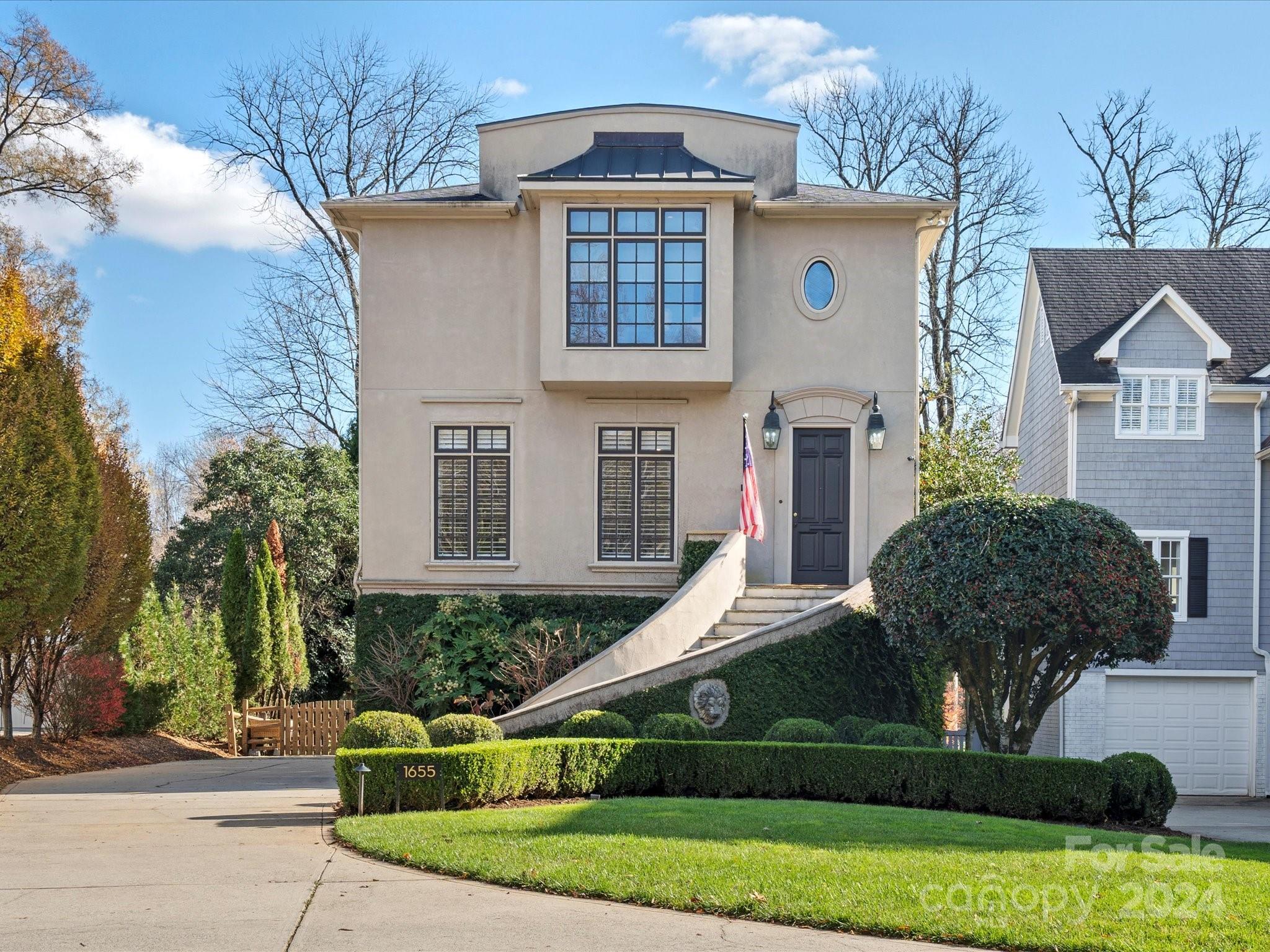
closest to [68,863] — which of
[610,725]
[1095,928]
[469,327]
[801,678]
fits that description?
[610,725]

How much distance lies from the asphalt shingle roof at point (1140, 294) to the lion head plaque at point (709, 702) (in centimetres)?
1192

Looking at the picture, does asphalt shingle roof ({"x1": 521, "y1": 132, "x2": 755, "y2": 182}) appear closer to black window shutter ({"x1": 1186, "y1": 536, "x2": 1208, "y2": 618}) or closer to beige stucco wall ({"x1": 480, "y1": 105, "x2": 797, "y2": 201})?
beige stucco wall ({"x1": 480, "y1": 105, "x2": 797, "y2": 201})

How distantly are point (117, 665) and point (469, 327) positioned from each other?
7946 mm

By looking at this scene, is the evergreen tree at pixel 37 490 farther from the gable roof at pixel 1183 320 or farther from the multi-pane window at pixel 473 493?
the gable roof at pixel 1183 320

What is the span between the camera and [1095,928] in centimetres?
780

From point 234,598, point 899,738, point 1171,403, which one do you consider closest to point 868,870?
point 899,738

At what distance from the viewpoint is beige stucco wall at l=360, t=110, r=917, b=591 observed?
2033cm

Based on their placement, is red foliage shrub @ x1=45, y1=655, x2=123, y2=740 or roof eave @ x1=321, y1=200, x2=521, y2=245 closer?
red foliage shrub @ x1=45, y1=655, x2=123, y2=740

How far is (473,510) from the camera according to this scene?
2055 centimetres

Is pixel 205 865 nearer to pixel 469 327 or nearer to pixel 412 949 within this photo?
pixel 412 949

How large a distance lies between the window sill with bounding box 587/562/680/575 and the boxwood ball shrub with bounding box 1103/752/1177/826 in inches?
317

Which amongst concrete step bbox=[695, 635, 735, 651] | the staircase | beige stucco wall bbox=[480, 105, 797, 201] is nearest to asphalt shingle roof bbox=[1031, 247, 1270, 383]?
beige stucco wall bbox=[480, 105, 797, 201]

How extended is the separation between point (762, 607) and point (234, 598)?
1276cm

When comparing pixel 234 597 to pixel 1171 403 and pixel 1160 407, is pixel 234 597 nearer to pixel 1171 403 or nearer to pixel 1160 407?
pixel 1160 407
